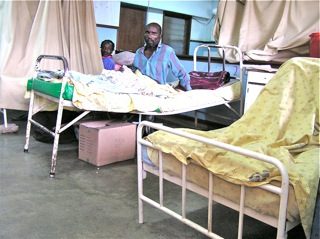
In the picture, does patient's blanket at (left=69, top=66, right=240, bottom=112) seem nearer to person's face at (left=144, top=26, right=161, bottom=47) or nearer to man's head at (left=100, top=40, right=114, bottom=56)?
person's face at (left=144, top=26, right=161, bottom=47)

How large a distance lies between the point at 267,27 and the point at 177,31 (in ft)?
10.9

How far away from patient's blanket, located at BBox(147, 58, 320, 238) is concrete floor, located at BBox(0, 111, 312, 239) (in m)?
0.52

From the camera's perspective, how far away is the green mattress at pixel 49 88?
2793 mm

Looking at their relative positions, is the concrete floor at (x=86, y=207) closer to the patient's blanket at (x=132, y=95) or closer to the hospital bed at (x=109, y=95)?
the hospital bed at (x=109, y=95)

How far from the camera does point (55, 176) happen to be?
9.20 feet

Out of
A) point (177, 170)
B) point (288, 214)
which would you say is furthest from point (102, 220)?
point (288, 214)

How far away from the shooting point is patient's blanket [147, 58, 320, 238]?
1581mm

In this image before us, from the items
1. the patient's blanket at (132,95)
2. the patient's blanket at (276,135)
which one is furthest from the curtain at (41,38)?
the patient's blanket at (276,135)

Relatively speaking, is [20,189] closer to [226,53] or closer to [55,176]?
[55,176]

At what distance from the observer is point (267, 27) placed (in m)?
4.50

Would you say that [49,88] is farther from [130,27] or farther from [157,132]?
[130,27]

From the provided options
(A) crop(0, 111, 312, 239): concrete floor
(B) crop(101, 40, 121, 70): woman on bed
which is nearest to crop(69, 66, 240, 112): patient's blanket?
(A) crop(0, 111, 312, 239): concrete floor

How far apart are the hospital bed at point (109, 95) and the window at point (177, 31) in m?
3.86

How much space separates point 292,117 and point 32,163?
2.13 m
